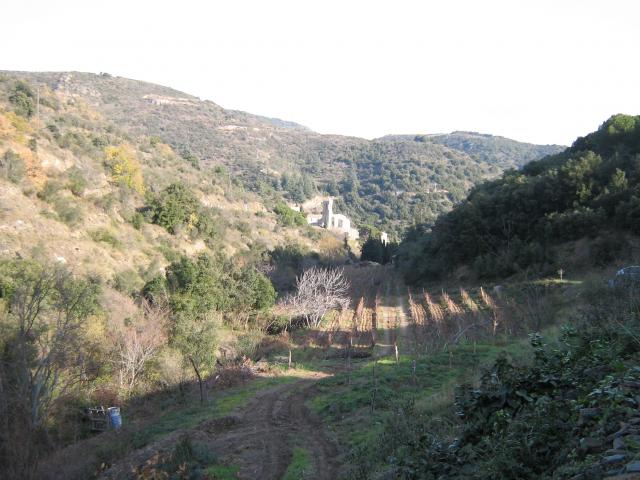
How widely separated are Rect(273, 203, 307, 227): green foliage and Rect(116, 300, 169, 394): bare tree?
43806 mm

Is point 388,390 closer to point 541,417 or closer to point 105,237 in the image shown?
point 541,417

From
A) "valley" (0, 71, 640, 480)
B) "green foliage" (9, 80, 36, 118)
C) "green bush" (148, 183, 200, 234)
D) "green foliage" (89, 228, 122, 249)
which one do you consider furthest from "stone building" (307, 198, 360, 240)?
"green foliage" (89, 228, 122, 249)

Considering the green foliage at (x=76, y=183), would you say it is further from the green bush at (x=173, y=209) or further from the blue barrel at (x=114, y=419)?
the blue barrel at (x=114, y=419)

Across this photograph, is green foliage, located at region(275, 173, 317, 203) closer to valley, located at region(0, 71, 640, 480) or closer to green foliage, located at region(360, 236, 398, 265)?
green foliage, located at region(360, 236, 398, 265)

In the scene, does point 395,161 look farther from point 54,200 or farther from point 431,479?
point 431,479

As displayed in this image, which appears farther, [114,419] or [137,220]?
[137,220]

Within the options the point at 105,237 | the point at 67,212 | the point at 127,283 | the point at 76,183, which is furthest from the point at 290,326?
the point at 76,183

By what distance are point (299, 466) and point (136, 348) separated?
1267 cm

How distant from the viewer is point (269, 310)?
31391 millimetres

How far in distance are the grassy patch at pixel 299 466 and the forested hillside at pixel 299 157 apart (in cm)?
7598

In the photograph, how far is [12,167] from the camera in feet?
95.5

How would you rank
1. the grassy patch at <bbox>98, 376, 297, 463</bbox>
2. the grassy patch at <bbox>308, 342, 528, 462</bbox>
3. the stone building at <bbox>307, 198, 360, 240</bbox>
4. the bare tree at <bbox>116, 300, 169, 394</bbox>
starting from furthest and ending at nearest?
the stone building at <bbox>307, 198, 360, 240</bbox>
the bare tree at <bbox>116, 300, 169, 394</bbox>
the grassy patch at <bbox>98, 376, 297, 463</bbox>
the grassy patch at <bbox>308, 342, 528, 462</bbox>

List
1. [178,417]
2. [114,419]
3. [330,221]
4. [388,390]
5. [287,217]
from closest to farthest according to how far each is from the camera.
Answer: [388,390] → [178,417] → [114,419] → [287,217] → [330,221]

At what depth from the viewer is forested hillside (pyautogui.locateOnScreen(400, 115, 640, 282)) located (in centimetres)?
3014
